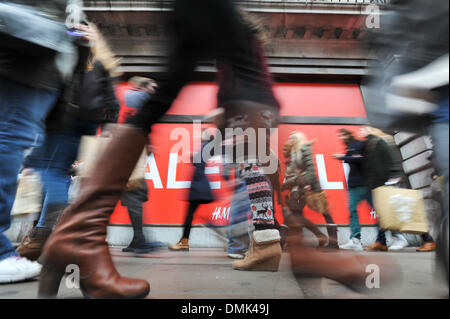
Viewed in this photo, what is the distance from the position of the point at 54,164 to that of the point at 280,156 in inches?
169

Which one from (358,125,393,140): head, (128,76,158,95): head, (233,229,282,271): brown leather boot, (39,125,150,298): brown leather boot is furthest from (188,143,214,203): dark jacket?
(358,125,393,140): head

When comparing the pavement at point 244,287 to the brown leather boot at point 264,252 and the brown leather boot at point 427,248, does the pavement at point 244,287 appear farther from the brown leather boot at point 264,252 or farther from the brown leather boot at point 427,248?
the brown leather boot at point 427,248

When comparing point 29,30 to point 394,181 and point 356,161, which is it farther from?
point 356,161

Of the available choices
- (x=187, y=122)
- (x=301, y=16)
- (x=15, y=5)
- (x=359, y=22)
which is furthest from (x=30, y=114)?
(x=359, y=22)

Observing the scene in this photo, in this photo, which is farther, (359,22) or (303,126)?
(359,22)

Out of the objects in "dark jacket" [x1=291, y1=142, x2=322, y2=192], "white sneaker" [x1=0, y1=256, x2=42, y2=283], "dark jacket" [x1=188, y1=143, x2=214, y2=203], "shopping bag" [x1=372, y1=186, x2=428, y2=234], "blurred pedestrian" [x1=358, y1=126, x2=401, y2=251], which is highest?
"blurred pedestrian" [x1=358, y1=126, x2=401, y2=251]

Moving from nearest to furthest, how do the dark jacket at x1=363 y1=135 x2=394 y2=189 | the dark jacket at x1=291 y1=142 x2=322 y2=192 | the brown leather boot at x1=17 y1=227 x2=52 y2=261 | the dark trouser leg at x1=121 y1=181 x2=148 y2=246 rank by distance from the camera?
the dark jacket at x1=291 y1=142 x2=322 y2=192 → the brown leather boot at x1=17 y1=227 x2=52 y2=261 → the dark trouser leg at x1=121 y1=181 x2=148 y2=246 → the dark jacket at x1=363 y1=135 x2=394 y2=189

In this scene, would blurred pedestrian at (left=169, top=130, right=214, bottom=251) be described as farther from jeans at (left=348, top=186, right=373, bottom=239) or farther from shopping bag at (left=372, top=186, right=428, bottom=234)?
jeans at (left=348, top=186, right=373, bottom=239)

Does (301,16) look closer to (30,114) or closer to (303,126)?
(303,126)

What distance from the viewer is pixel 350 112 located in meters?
5.91

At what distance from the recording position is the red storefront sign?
4.84 m

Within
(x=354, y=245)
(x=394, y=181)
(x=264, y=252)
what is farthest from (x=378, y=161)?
(x=264, y=252)

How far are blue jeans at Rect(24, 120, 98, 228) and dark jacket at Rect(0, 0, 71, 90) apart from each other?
0.46 m
